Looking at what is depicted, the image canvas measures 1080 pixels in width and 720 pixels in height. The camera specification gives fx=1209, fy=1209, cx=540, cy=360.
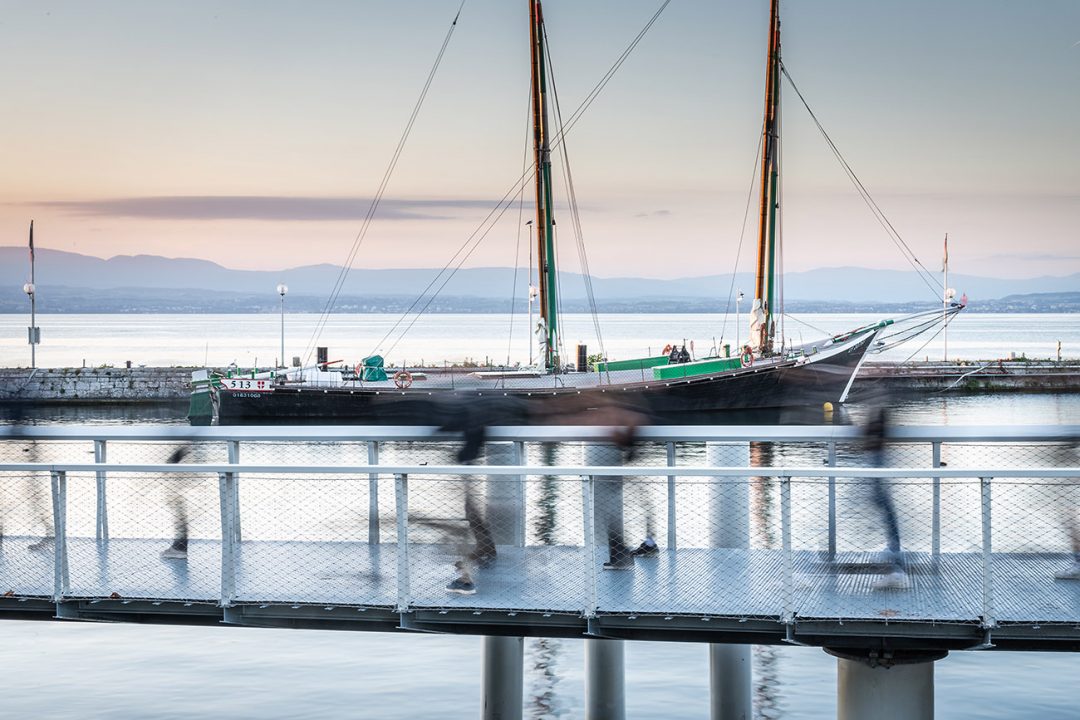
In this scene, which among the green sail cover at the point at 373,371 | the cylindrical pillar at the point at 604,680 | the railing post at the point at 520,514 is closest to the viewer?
the railing post at the point at 520,514

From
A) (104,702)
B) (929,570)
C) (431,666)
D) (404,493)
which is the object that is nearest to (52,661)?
(104,702)

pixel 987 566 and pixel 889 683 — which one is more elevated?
pixel 987 566

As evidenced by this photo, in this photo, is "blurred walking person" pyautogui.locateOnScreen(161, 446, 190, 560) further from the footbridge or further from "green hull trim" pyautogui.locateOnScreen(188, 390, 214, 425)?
"green hull trim" pyautogui.locateOnScreen(188, 390, 214, 425)

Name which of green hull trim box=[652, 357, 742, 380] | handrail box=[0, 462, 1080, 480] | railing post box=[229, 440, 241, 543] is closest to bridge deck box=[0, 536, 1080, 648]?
railing post box=[229, 440, 241, 543]

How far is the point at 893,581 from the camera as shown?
24.5 ft

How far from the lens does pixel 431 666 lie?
15992mm

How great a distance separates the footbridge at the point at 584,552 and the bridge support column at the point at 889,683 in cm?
2

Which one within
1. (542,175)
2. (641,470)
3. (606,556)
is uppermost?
(542,175)

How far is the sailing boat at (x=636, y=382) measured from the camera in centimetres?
5041

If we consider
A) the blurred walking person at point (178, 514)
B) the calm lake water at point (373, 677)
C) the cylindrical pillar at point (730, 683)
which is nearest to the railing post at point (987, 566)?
the cylindrical pillar at point (730, 683)

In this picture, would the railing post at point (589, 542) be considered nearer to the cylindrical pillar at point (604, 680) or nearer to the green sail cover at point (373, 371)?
the cylindrical pillar at point (604, 680)

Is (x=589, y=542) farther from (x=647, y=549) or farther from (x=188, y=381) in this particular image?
(x=188, y=381)

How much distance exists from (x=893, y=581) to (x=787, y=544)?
3.33 ft

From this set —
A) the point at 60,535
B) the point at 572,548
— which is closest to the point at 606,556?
the point at 572,548
